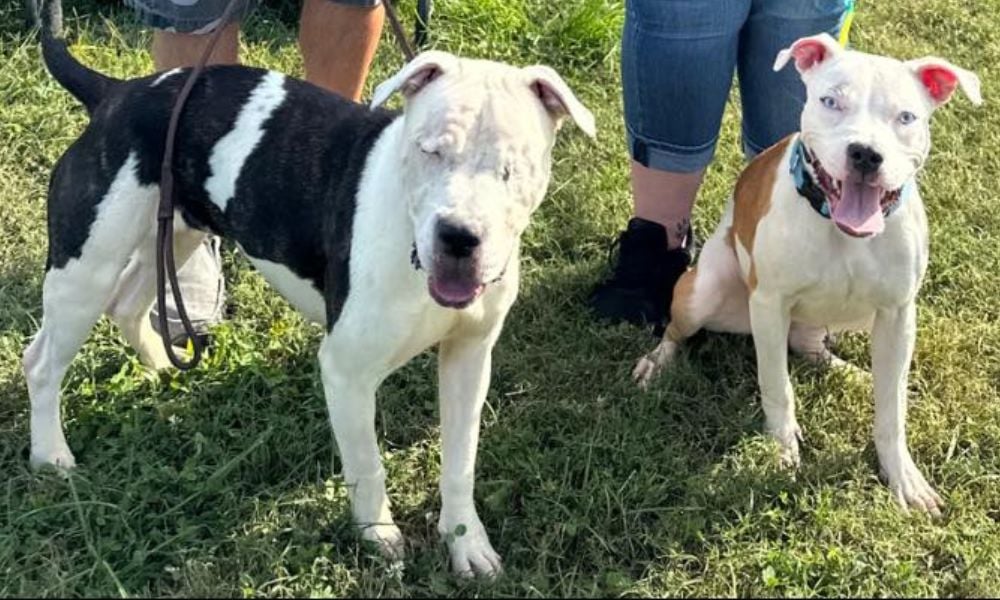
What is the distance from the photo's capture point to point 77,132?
4.88 m

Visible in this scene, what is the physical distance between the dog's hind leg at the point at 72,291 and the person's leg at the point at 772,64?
198 cm

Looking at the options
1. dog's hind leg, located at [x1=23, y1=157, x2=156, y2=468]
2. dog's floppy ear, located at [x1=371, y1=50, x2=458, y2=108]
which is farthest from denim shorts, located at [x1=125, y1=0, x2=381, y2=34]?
dog's floppy ear, located at [x1=371, y1=50, x2=458, y2=108]

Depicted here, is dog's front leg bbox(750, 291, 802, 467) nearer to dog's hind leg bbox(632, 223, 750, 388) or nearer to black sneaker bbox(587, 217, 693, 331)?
dog's hind leg bbox(632, 223, 750, 388)

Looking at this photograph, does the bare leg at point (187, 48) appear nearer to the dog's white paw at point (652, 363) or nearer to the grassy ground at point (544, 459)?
Answer: the grassy ground at point (544, 459)

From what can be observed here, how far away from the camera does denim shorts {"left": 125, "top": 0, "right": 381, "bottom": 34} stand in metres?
3.58

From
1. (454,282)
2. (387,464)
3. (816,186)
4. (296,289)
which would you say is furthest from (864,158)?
(387,464)

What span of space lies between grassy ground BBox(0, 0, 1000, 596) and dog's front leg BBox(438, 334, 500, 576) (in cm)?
7

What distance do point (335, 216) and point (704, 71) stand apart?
1531 mm

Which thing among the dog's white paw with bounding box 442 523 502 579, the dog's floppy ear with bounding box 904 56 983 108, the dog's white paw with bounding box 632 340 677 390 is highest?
the dog's floppy ear with bounding box 904 56 983 108

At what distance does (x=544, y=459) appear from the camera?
348 centimetres

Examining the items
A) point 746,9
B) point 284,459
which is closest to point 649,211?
point 746,9

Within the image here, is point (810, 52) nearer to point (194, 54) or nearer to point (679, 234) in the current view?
point (679, 234)

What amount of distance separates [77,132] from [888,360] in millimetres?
3273

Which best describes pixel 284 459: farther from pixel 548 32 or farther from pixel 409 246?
pixel 548 32
